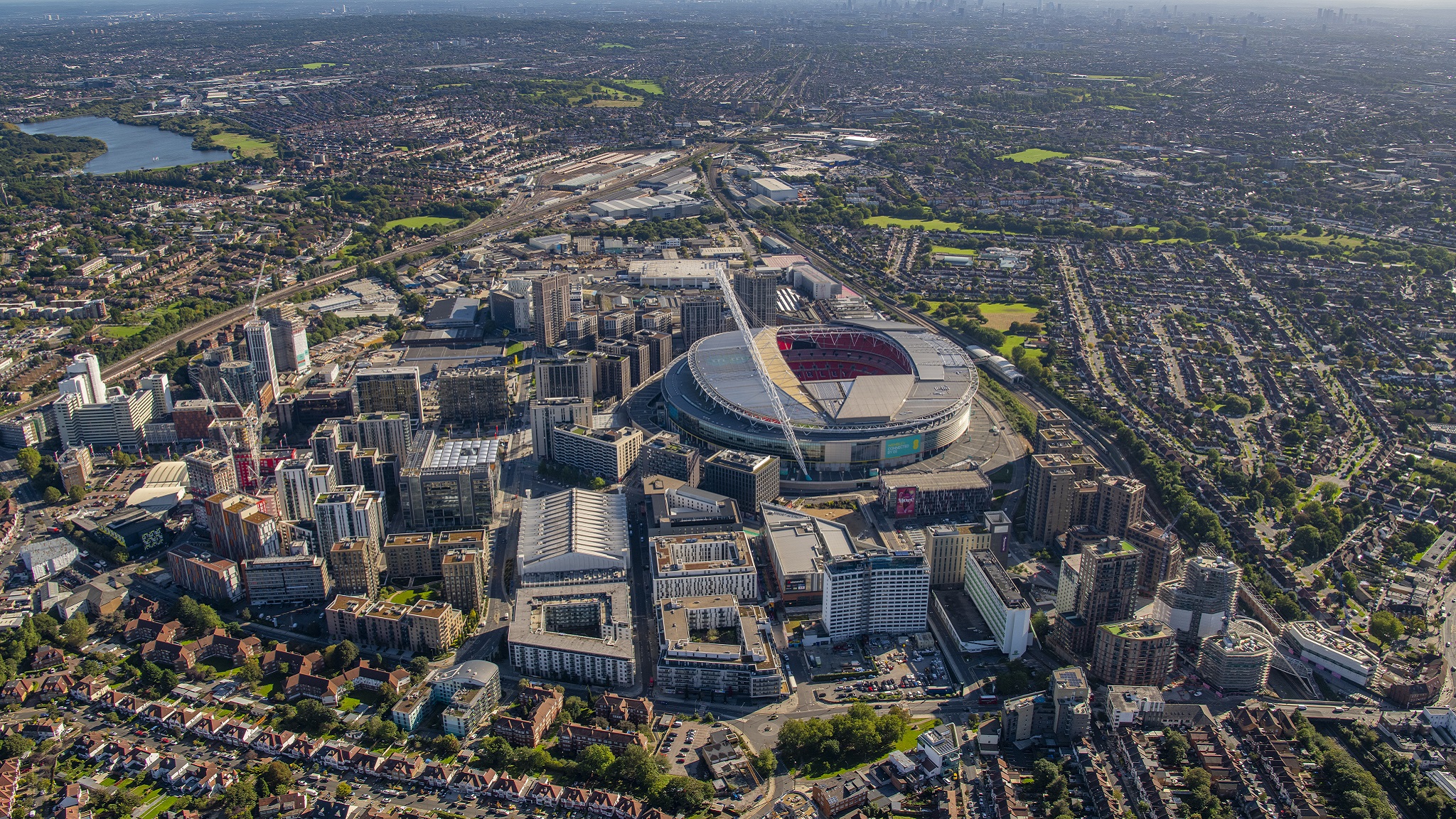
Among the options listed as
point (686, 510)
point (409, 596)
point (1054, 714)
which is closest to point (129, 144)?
point (409, 596)

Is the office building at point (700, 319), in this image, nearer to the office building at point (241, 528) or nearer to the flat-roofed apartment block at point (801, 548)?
the flat-roofed apartment block at point (801, 548)

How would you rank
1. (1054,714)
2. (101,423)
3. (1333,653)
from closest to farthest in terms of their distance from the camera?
(1054,714)
(1333,653)
(101,423)

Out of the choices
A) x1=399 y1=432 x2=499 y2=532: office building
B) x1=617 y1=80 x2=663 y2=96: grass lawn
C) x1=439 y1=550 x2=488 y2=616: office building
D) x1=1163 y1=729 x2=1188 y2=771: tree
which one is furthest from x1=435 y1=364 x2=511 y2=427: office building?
x1=617 y1=80 x2=663 y2=96: grass lawn

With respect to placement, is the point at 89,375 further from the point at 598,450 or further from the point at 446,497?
the point at 598,450

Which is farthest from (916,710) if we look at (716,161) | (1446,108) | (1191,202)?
(1446,108)

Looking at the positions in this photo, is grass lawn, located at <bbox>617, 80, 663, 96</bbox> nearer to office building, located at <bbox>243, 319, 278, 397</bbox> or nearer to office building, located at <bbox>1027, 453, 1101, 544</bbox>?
office building, located at <bbox>243, 319, 278, 397</bbox>
